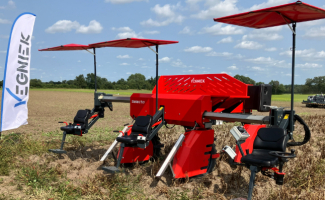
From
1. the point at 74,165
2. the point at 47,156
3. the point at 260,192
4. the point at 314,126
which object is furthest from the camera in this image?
the point at 314,126

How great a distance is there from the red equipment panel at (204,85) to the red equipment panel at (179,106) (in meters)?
0.44

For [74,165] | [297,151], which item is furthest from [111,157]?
[297,151]

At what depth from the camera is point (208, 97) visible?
6211 millimetres

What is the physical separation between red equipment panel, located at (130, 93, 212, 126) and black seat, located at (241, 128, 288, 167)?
149 cm

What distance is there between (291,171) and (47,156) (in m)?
5.86

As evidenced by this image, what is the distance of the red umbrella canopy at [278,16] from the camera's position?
4.45m

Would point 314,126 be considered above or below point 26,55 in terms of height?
below

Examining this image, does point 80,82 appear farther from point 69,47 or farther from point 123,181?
point 123,181

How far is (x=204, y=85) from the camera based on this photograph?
694 centimetres

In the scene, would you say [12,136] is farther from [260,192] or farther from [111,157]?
[260,192]

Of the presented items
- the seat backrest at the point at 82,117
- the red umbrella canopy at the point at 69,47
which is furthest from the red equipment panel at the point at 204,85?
the red umbrella canopy at the point at 69,47

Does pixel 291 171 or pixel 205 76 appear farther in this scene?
pixel 205 76

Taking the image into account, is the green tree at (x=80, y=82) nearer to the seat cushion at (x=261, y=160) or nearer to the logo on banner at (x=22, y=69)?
the logo on banner at (x=22, y=69)

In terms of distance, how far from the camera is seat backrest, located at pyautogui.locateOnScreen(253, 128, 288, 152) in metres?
4.67
